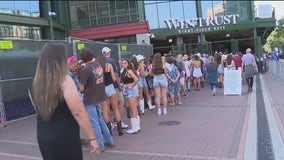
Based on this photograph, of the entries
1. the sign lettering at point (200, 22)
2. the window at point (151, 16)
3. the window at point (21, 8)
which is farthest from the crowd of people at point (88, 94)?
the window at point (151, 16)

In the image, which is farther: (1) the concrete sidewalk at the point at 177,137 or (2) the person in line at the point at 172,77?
(2) the person in line at the point at 172,77

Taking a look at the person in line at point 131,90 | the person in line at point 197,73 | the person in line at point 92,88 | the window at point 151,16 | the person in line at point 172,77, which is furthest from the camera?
the window at point 151,16

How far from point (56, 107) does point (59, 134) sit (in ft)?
0.78

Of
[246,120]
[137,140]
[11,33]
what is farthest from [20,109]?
[11,33]

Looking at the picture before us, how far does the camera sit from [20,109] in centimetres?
1281

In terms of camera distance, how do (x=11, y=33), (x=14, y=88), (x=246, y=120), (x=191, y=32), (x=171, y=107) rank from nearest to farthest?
(x=246, y=120), (x=14, y=88), (x=171, y=107), (x=11, y=33), (x=191, y=32)

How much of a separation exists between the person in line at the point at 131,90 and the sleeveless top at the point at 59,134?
5349 mm

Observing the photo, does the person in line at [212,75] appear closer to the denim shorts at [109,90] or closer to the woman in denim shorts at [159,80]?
the woman in denim shorts at [159,80]

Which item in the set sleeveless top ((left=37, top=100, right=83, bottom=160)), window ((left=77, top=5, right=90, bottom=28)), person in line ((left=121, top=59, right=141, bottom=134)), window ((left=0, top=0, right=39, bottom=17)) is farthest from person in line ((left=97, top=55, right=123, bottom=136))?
window ((left=77, top=5, right=90, bottom=28))

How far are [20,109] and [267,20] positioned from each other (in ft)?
96.5

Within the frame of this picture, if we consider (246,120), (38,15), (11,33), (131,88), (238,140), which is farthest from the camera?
(38,15)

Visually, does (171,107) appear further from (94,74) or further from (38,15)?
(38,15)

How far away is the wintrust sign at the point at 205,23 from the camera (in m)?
36.8

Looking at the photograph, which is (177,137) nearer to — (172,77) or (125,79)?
(125,79)
